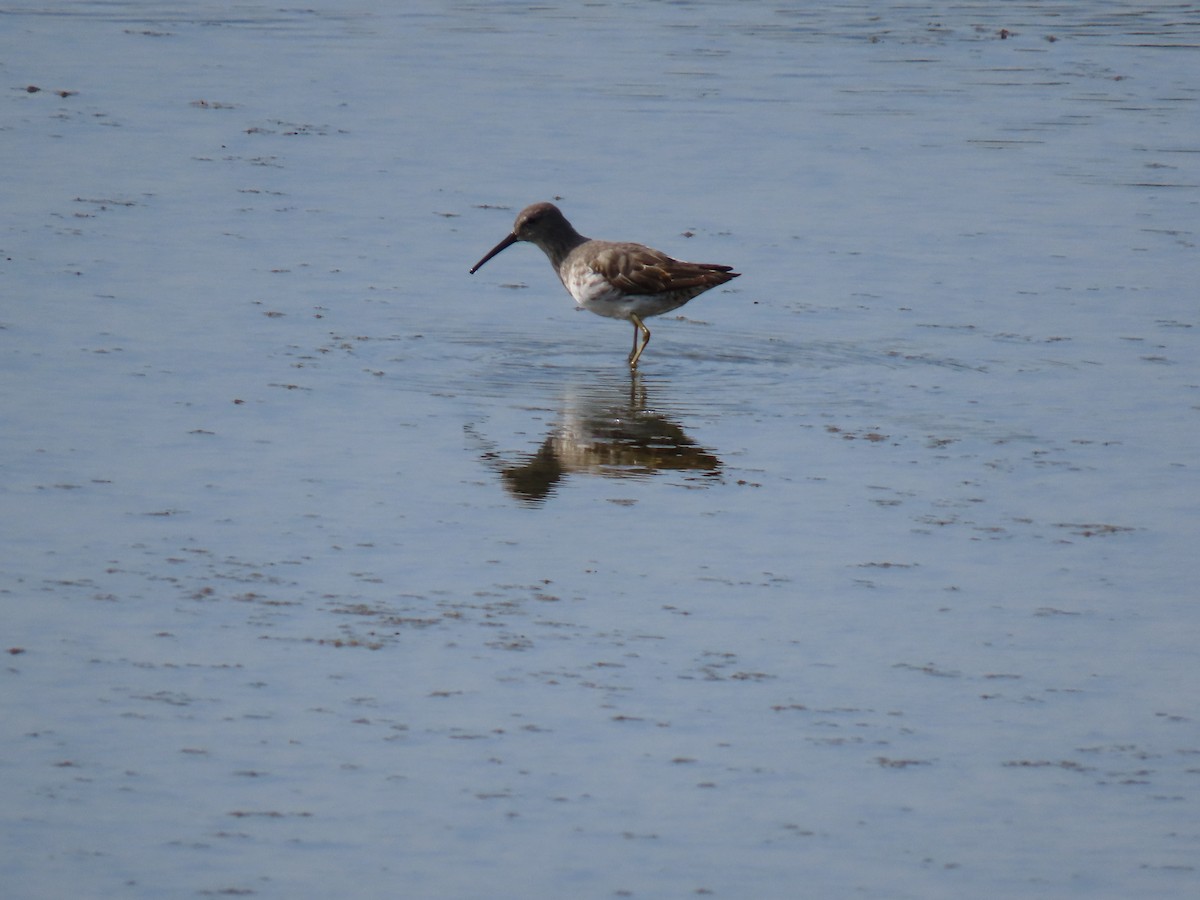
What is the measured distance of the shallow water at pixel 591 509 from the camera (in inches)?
260

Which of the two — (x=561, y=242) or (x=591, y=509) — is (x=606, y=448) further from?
(x=561, y=242)

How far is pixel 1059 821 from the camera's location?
6.73m

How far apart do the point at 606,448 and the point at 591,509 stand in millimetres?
1044

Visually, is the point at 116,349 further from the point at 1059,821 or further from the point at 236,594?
the point at 1059,821

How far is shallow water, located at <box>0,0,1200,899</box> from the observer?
6613 millimetres

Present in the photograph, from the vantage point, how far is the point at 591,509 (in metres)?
9.70

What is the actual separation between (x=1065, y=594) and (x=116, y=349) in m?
6.00

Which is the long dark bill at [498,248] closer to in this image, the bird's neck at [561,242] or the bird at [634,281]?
the bird's neck at [561,242]

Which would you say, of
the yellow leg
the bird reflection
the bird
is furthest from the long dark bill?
the bird reflection

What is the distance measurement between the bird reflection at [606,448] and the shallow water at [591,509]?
35 mm

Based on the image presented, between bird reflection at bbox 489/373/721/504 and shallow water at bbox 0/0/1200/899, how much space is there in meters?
0.04

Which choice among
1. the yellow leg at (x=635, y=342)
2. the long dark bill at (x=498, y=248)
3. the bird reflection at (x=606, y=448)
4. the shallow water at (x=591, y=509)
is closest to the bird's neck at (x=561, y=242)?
the long dark bill at (x=498, y=248)

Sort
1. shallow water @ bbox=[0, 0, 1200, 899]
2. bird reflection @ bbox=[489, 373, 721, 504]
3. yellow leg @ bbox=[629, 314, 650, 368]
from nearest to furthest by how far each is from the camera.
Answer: shallow water @ bbox=[0, 0, 1200, 899], bird reflection @ bbox=[489, 373, 721, 504], yellow leg @ bbox=[629, 314, 650, 368]

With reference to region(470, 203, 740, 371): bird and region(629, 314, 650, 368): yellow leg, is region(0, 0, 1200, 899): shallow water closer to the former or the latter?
region(629, 314, 650, 368): yellow leg
